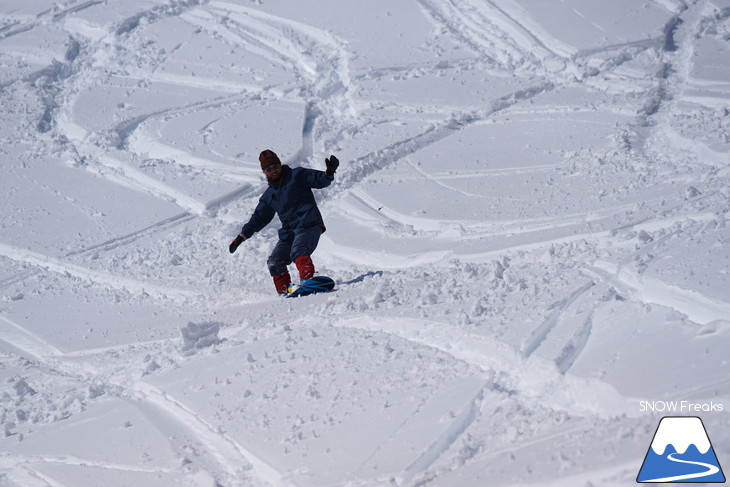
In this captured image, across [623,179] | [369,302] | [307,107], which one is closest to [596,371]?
[369,302]

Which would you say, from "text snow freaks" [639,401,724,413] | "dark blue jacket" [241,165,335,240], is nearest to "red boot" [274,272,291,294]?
"dark blue jacket" [241,165,335,240]

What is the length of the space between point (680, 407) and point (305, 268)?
145 inches

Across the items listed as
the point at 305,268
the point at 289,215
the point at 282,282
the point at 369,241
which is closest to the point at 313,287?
the point at 305,268

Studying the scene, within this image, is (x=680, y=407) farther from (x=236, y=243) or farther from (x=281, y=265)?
(x=236, y=243)

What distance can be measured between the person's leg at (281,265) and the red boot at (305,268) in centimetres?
16

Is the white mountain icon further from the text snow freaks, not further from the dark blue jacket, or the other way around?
the dark blue jacket

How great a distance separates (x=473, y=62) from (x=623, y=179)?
13.8 feet

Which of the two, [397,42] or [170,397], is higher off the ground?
[397,42]

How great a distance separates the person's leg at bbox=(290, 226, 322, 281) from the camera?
667cm

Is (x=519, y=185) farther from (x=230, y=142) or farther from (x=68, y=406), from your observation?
(x=68, y=406)

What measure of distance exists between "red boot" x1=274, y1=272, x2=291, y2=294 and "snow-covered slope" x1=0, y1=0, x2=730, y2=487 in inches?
4.1

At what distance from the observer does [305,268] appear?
21.9 ft

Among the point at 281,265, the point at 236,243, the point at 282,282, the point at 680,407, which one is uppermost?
the point at 680,407

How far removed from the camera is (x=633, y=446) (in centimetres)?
332
